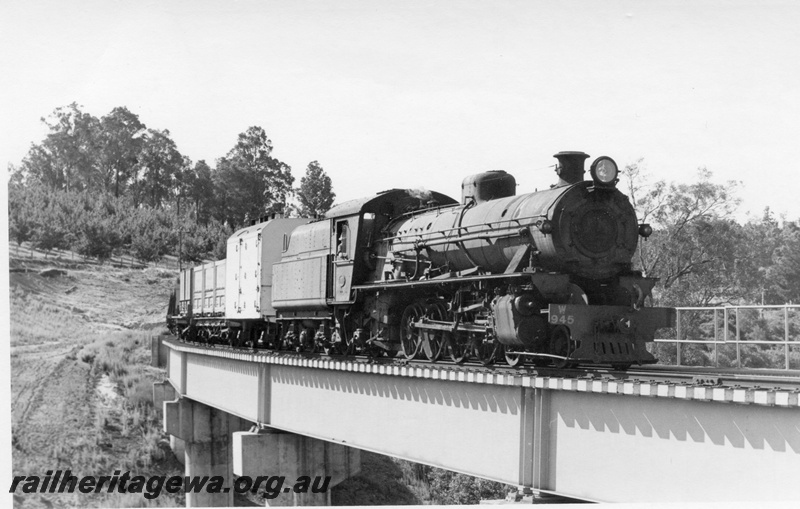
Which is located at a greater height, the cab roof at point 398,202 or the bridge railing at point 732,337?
the cab roof at point 398,202

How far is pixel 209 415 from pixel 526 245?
2452 cm

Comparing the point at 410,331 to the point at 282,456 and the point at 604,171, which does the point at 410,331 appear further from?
the point at 282,456

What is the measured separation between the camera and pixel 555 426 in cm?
1266

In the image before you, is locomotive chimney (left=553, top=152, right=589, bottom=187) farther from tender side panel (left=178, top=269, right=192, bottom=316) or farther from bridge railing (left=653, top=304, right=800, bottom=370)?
tender side panel (left=178, top=269, right=192, bottom=316)

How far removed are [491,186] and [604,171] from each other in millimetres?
3083

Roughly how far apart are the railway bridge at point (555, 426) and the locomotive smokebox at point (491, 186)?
418 cm

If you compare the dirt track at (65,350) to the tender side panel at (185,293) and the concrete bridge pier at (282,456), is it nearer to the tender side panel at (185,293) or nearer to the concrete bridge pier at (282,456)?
the tender side panel at (185,293)

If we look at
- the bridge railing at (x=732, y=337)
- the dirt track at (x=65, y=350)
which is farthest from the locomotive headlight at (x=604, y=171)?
the dirt track at (x=65, y=350)

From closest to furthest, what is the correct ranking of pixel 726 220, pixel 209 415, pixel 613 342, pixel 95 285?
pixel 613 342
pixel 209 415
pixel 726 220
pixel 95 285

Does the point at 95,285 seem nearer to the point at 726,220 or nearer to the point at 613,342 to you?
the point at 726,220

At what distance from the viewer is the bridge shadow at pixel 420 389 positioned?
45.1 feet

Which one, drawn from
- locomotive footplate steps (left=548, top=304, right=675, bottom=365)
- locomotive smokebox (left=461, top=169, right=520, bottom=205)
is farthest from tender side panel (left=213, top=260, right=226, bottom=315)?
locomotive footplate steps (left=548, top=304, right=675, bottom=365)

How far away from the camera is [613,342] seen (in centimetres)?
1465

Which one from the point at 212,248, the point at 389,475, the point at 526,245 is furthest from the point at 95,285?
the point at 526,245
